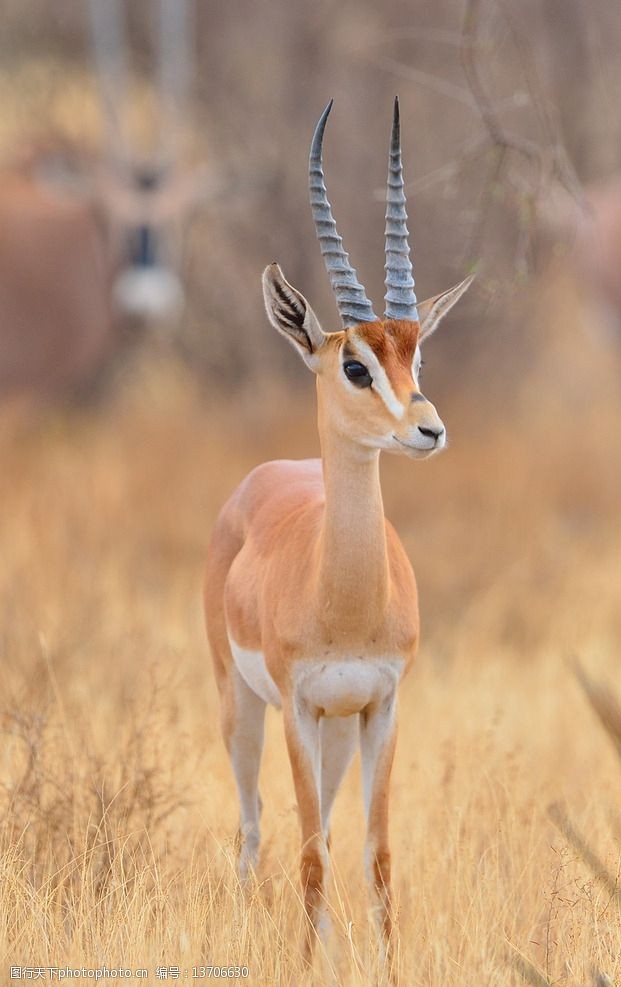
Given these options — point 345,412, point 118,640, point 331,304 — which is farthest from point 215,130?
point 345,412

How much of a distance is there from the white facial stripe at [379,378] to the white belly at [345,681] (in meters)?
0.62

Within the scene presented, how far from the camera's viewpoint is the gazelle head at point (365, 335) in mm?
3332

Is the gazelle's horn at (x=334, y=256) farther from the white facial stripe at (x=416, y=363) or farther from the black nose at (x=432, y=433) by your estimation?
the black nose at (x=432, y=433)

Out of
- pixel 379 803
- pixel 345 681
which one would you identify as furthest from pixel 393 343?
pixel 379 803

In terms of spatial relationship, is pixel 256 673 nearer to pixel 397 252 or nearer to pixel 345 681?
pixel 345 681

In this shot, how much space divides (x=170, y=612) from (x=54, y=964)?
4315 mm

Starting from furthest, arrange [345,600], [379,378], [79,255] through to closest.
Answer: [79,255], [345,600], [379,378]

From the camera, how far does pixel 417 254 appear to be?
10.9 meters

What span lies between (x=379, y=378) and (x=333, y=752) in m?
1.17

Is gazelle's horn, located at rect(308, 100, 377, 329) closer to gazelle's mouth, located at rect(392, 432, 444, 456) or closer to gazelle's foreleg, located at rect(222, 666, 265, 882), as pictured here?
gazelle's mouth, located at rect(392, 432, 444, 456)

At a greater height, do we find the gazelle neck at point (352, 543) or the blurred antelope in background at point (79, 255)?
the gazelle neck at point (352, 543)

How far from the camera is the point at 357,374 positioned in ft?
11.2

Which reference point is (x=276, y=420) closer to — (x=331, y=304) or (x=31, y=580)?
(x=331, y=304)

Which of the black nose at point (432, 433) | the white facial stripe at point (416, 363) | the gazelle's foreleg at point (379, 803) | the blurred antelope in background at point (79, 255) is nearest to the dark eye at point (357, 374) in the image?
the white facial stripe at point (416, 363)
